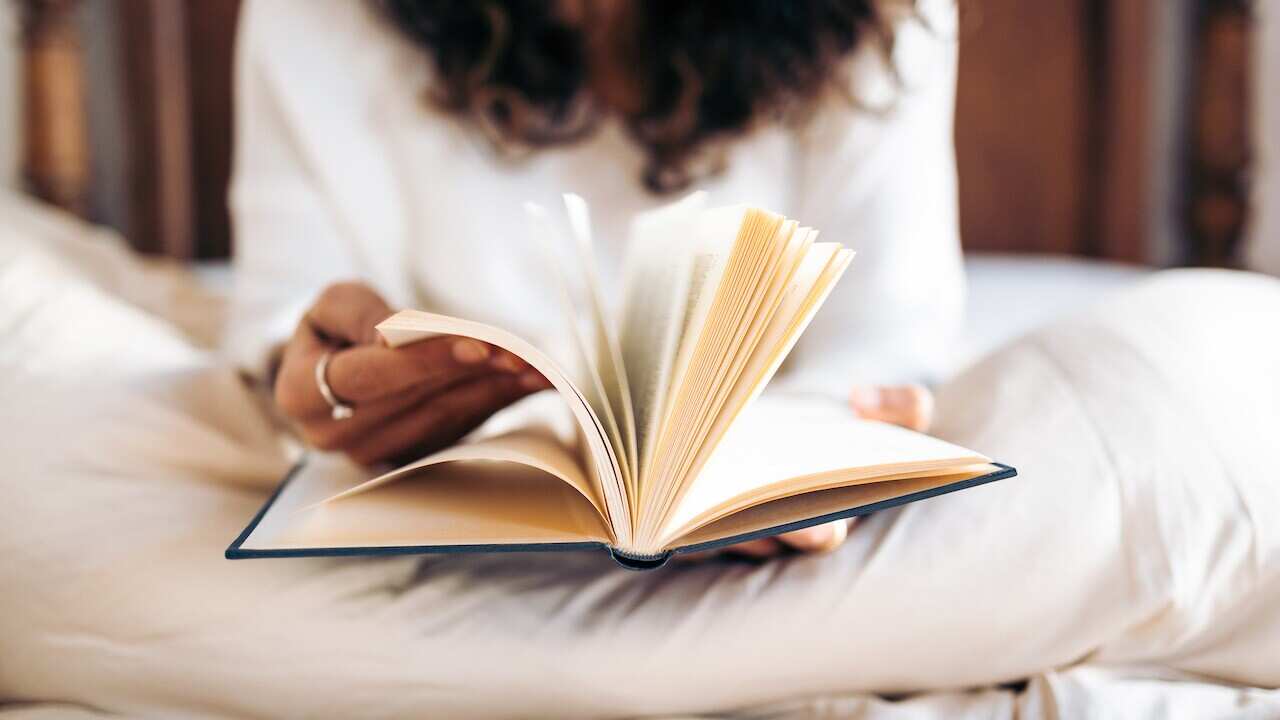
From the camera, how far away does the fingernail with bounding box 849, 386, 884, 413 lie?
0.59 metres

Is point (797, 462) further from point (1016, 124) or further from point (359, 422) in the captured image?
point (1016, 124)

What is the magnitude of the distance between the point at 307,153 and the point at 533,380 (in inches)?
28.1

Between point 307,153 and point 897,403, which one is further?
point 307,153

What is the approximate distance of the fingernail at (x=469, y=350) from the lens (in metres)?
0.45

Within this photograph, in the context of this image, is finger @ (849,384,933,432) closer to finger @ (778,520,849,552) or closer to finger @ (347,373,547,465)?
finger @ (778,520,849,552)

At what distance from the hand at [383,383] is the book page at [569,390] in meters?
0.05

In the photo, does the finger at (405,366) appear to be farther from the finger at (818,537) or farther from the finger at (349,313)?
the finger at (818,537)

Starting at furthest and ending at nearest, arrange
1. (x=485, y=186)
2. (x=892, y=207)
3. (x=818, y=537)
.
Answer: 1. (x=485, y=186)
2. (x=892, y=207)
3. (x=818, y=537)

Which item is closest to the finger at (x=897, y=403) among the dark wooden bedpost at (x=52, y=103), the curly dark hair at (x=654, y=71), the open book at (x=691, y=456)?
the open book at (x=691, y=456)

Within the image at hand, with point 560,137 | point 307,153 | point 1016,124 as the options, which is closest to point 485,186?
point 560,137

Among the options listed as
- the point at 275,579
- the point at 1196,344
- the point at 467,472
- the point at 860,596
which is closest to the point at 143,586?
the point at 275,579

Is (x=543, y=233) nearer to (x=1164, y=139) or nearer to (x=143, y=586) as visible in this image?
(x=143, y=586)

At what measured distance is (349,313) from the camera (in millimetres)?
568

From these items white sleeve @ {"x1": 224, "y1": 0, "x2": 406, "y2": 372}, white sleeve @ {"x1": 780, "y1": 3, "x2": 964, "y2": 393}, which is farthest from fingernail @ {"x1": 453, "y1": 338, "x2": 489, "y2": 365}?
white sleeve @ {"x1": 224, "y1": 0, "x2": 406, "y2": 372}
